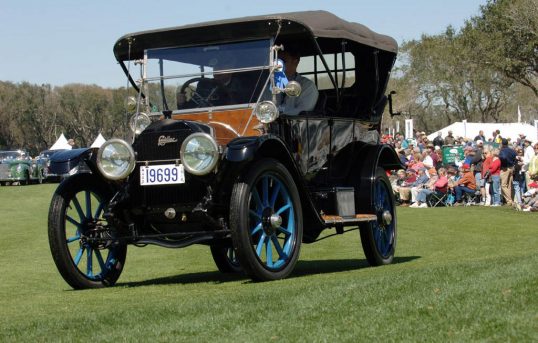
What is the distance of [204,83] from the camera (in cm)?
1080

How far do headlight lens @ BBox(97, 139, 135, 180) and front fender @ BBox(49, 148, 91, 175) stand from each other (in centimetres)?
56

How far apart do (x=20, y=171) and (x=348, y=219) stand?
42634mm

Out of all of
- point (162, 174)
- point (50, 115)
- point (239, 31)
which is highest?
point (50, 115)

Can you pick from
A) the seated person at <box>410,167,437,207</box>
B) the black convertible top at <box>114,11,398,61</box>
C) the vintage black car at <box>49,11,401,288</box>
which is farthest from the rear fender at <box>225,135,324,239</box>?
the seated person at <box>410,167,437,207</box>

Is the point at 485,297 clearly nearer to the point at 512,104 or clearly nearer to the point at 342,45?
the point at 342,45

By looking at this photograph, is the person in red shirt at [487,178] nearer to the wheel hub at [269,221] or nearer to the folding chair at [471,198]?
the folding chair at [471,198]

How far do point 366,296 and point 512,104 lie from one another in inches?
3104

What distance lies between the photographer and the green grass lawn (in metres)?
5.95

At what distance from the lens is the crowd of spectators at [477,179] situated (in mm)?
26031

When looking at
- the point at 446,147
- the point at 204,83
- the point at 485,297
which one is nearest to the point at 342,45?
the point at 204,83

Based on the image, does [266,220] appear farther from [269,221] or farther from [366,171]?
[366,171]

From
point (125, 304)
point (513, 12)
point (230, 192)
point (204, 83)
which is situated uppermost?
point (513, 12)

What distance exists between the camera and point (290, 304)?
7.23 meters

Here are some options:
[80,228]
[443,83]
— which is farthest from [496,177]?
[443,83]
